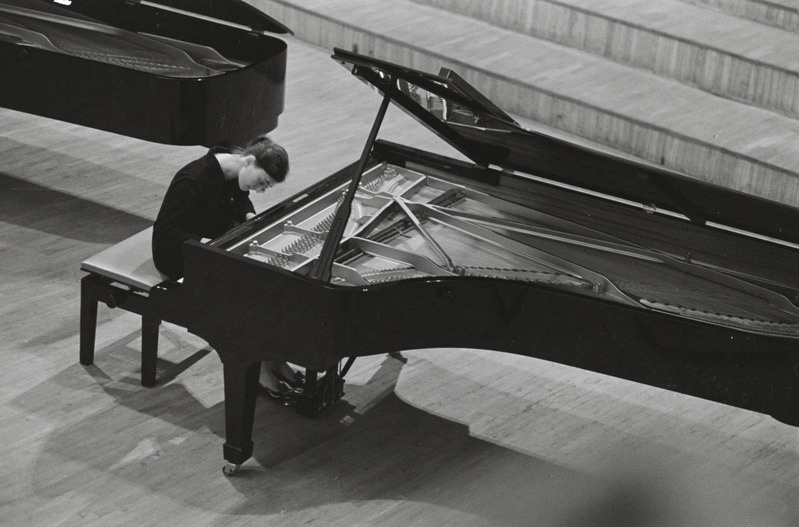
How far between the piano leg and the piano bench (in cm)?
33

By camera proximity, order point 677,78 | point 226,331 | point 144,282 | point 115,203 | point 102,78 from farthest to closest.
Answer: point 677,78
point 115,203
point 102,78
point 144,282
point 226,331

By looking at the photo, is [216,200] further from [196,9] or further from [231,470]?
[196,9]

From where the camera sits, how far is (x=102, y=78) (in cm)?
452

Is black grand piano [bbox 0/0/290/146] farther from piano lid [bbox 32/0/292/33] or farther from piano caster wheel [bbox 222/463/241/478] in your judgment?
piano caster wheel [bbox 222/463/241/478]

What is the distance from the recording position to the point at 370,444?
3.74m

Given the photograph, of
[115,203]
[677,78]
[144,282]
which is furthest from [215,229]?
[677,78]

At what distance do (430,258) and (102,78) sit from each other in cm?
161

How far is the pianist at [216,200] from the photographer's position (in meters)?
3.69

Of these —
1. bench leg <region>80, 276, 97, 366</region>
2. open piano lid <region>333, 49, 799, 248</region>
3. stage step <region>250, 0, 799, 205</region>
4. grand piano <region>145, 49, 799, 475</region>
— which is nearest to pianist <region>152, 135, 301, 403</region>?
grand piano <region>145, 49, 799, 475</region>

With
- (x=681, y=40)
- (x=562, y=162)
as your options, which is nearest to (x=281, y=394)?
(x=562, y=162)

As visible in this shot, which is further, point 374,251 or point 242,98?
point 242,98

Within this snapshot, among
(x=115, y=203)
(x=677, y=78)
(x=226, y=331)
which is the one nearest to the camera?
(x=226, y=331)

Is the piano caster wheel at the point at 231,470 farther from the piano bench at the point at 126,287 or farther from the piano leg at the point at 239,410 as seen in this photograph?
the piano bench at the point at 126,287

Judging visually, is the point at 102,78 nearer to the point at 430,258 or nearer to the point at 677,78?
the point at 430,258
